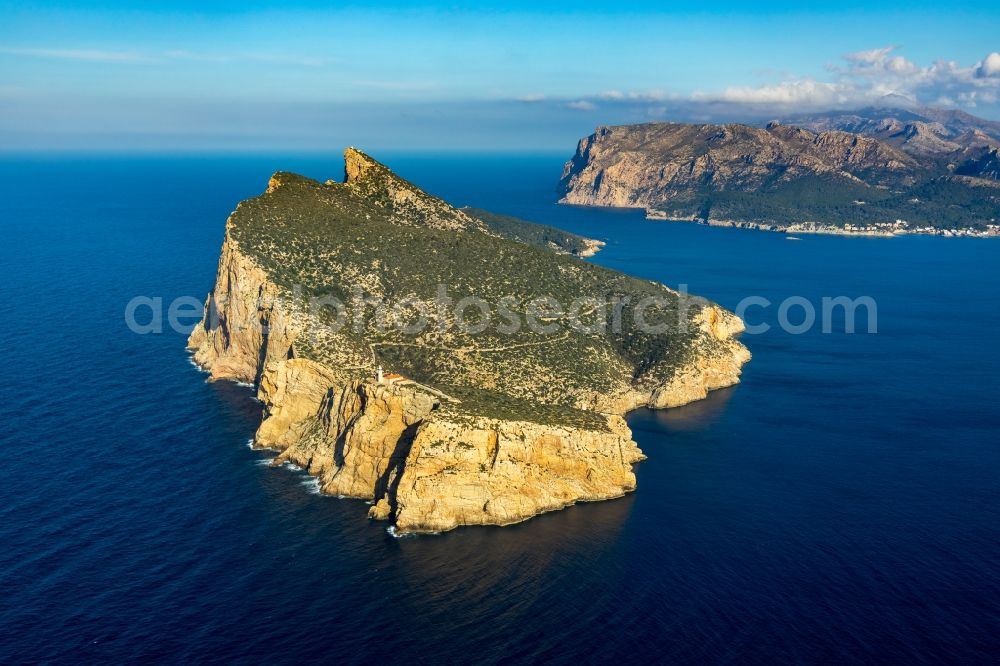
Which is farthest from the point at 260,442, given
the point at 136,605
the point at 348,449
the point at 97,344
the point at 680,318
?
the point at 680,318

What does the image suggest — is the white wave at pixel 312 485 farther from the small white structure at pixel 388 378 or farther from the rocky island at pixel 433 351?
the small white structure at pixel 388 378

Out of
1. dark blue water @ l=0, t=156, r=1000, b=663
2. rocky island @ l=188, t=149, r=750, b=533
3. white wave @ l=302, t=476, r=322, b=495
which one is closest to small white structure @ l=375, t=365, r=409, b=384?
rocky island @ l=188, t=149, r=750, b=533

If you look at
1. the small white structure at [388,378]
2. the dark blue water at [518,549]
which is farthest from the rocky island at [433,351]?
the dark blue water at [518,549]

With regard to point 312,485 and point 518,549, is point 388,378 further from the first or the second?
point 518,549

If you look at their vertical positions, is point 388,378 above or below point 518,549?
above

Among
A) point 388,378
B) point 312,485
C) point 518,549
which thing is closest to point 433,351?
point 388,378

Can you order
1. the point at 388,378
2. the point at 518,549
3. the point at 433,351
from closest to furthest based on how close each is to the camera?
1. the point at 518,549
2. the point at 388,378
3. the point at 433,351

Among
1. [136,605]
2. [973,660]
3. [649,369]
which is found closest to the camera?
[973,660]

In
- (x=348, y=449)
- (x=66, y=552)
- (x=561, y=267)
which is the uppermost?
(x=561, y=267)

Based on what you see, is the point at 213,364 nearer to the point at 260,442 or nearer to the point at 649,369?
the point at 260,442
